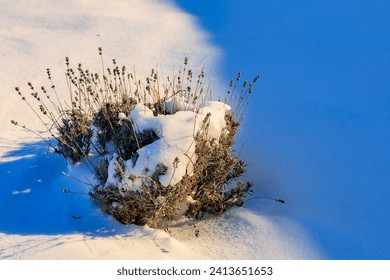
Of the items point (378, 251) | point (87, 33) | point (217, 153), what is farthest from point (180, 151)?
point (87, 33)

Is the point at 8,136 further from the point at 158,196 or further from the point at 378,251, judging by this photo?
the point at 378,251

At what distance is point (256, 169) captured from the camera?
333 cm

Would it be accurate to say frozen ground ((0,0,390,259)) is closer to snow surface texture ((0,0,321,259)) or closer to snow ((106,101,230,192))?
snow surface texture ((0,0,321,259))

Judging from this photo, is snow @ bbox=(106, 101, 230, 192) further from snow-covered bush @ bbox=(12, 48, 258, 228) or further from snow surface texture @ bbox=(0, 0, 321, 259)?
snow surface texture @ bbox=(0, 0, 321, 259)

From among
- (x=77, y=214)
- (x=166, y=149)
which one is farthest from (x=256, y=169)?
(x=77, y=214)

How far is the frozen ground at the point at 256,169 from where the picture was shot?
2.55 metres

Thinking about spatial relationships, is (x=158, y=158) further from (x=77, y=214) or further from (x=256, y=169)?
(x=256, y=169)

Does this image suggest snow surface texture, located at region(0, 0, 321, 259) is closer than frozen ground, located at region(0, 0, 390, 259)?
Yes

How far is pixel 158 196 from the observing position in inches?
96.9

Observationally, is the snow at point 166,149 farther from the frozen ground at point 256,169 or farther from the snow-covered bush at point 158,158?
the frozen ground at point 256,169

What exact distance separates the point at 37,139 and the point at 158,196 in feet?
5.46

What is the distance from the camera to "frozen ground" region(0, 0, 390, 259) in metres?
2.55

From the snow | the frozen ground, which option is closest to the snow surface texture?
the frozen ground

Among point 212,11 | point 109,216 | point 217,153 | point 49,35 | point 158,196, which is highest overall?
point 212,11
